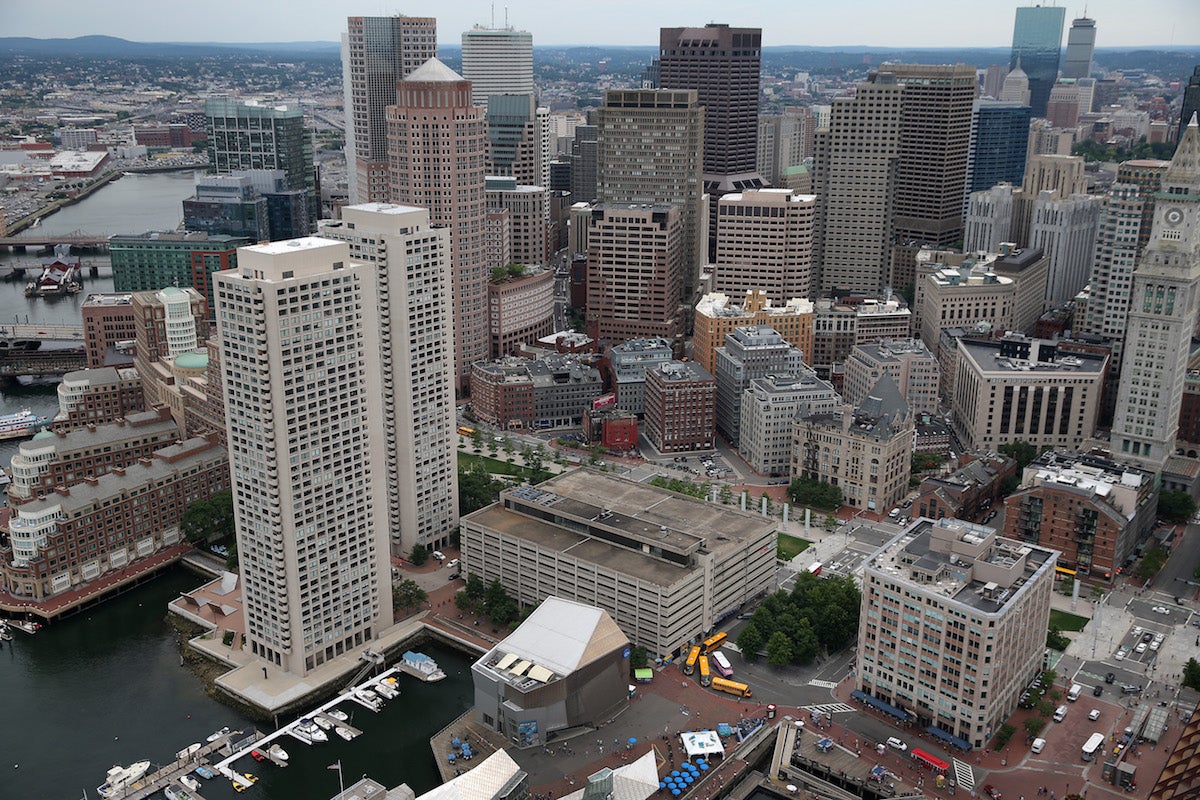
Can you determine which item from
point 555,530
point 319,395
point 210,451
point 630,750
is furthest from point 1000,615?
point 210,451

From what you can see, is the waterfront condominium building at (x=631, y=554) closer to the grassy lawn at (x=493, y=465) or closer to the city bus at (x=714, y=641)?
the city bus at (x=714, y=641)

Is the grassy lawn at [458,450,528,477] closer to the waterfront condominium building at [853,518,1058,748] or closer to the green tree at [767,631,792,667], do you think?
the green tree at [767,631,792,667]

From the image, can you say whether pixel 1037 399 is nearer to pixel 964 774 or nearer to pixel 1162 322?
pixel 1162 322

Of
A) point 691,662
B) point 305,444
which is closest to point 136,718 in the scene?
point 305,444

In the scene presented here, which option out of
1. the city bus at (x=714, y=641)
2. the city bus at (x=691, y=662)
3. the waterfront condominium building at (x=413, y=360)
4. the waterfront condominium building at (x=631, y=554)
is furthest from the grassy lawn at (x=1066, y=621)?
the waterfront condominium building at (x=413, y=360)

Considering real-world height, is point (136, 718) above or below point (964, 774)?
below

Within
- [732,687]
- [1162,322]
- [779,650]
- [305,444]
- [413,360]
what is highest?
[1162,322]

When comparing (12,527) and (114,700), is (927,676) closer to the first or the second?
(114,700)
